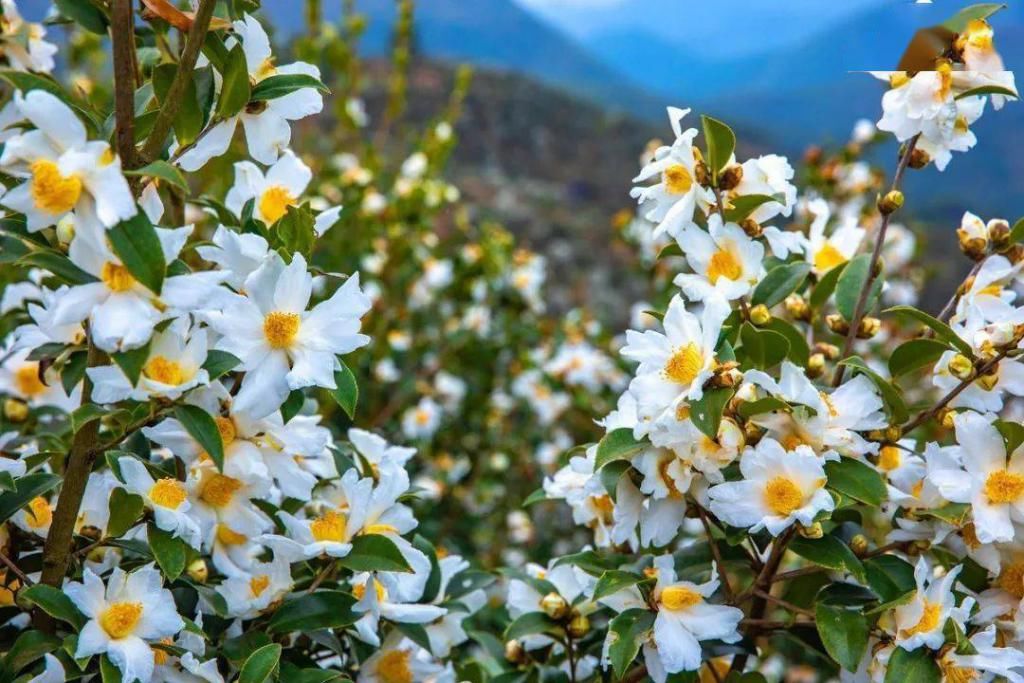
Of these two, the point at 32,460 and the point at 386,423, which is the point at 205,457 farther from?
the point at 386,423

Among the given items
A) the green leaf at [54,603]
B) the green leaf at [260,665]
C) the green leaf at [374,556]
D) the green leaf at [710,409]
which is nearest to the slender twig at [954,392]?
the green leaf at [710,409]

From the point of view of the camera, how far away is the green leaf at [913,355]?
912 mm

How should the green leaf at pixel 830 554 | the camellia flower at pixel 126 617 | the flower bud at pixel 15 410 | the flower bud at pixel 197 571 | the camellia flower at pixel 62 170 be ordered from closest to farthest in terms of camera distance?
the camellia flower at pixel 62 170 → the camellia flower at pixel 126 617 → the green leaf at pixel 830 554 → the flower bud at pixel 197 571 → the flower bud at pixel 15 410

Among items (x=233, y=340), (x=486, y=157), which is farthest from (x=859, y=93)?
(x=233, y=340)

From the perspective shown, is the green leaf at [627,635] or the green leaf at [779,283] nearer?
the green leaf at [627,635]

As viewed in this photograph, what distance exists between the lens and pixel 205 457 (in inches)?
31.7

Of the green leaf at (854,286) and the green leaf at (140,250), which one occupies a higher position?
the green leaf at (854,286)

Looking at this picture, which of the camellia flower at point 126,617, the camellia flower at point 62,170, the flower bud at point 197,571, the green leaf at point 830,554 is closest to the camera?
the camellia flower at point 62,170

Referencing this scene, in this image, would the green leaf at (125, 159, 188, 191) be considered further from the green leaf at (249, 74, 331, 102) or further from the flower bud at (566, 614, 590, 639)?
the flower bud at (566, 614, 590, 639)

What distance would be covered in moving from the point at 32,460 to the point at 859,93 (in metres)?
5.23

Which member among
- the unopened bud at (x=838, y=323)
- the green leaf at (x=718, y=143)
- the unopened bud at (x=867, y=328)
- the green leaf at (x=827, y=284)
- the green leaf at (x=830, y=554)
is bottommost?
the green leaf at (x=830, y=554)

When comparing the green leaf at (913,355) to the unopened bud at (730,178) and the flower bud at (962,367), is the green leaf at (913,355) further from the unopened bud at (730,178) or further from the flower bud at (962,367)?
the unopened bud at (730,178)

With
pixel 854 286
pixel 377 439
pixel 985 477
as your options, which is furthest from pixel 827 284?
pixel 377 439

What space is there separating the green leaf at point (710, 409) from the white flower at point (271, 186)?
1.44ft
